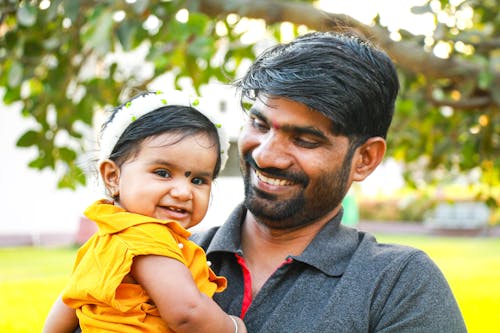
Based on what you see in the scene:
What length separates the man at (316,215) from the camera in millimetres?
2068

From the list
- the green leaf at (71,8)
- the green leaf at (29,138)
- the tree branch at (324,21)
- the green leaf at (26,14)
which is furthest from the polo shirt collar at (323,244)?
the green leaf at (29,138)

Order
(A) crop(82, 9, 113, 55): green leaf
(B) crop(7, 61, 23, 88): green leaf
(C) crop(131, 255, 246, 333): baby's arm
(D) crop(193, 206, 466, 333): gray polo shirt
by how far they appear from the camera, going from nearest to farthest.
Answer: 1. (C) crop(131, 255, 246, 333): baby's arm
2. (D) crop(193, 206, 466, 333): gray polo shirt
3. (A) crop(82, 9, 113, 55): green leaf
4. (B) crop(7, 61, 23, 88): green leaf

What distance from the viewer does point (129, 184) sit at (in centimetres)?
212

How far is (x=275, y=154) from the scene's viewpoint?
90.4 inches

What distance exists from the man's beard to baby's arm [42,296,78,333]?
614 mm

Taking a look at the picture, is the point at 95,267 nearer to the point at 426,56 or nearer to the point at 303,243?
the point at 303,243

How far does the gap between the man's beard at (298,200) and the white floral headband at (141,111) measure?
0.66 ft

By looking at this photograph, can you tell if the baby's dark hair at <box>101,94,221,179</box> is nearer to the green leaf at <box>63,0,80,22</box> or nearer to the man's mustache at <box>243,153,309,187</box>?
the man's mustache at <box>243,153,309,187</box>

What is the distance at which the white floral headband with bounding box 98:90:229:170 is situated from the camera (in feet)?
7.20

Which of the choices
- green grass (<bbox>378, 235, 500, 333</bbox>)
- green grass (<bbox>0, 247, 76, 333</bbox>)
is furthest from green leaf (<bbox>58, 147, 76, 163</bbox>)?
green grass (<bbox>378, 235, 500, 333</bbox>)

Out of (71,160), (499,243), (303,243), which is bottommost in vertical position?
(499,243)

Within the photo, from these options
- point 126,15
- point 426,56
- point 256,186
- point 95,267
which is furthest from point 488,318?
point 95,267

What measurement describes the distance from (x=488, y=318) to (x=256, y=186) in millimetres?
4714

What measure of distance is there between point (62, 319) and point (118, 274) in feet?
1.38
